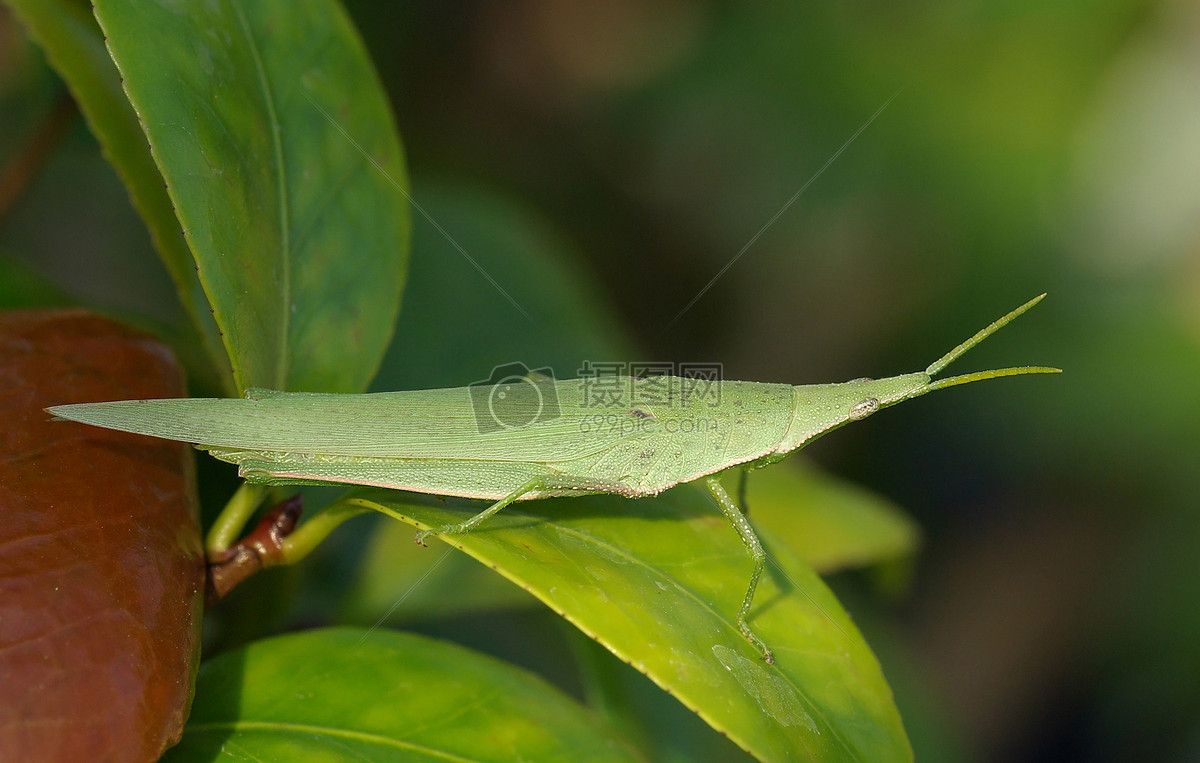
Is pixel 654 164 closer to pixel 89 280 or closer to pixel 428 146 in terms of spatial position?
pixel 428 146

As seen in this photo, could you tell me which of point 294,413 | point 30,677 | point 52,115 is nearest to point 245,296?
point 294,413

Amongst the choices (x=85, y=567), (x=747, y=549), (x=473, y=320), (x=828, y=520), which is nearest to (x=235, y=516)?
(x=85, y=567)

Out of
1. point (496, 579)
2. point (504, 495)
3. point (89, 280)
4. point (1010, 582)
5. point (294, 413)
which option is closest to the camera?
point (294, 413)

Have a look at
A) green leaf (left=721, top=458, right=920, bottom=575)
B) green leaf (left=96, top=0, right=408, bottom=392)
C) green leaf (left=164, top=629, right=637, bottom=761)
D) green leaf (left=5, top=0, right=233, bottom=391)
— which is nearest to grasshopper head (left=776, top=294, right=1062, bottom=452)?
green leaf (left=721, top=458, right=920, bottom=575)

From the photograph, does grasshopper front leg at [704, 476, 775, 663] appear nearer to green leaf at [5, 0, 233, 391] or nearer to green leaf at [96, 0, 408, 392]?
green leaf at [96, 0, 408, 392]

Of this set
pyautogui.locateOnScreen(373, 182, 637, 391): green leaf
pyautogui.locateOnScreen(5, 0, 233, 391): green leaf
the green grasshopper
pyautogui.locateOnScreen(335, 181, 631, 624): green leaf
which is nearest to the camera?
the green grasshopper

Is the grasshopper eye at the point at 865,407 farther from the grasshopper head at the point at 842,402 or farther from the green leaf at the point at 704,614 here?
the green leaf at the point at 704,614
